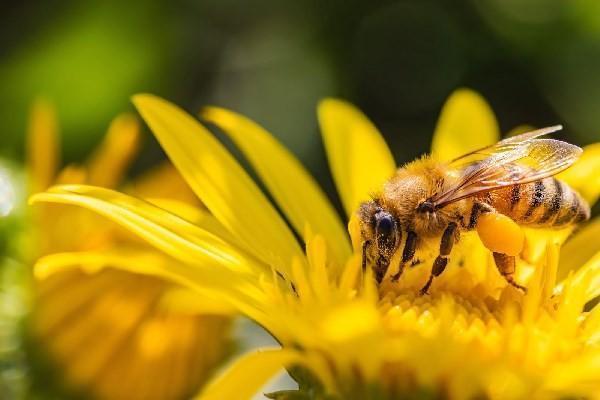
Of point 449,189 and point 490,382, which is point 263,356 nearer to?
point 490,382

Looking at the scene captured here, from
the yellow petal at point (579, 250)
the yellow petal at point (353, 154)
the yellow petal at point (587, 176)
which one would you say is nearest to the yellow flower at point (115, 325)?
the yellow petal at point (353, 154)

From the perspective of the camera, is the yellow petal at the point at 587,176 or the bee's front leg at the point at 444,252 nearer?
the bee's front leg at the point at 444,252

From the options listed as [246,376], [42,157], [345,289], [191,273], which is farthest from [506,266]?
[42,157]

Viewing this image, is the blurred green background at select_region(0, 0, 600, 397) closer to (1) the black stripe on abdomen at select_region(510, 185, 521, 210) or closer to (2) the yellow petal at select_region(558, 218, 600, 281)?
(2) the yellow petal at select_region(558, 218, 600, 281)

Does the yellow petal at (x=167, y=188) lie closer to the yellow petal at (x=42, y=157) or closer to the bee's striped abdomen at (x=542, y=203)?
the yellow petal at (x=42, y=157)

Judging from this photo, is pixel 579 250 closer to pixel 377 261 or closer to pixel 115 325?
pixel 377 261

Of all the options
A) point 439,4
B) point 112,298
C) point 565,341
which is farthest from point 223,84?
point 565,341
